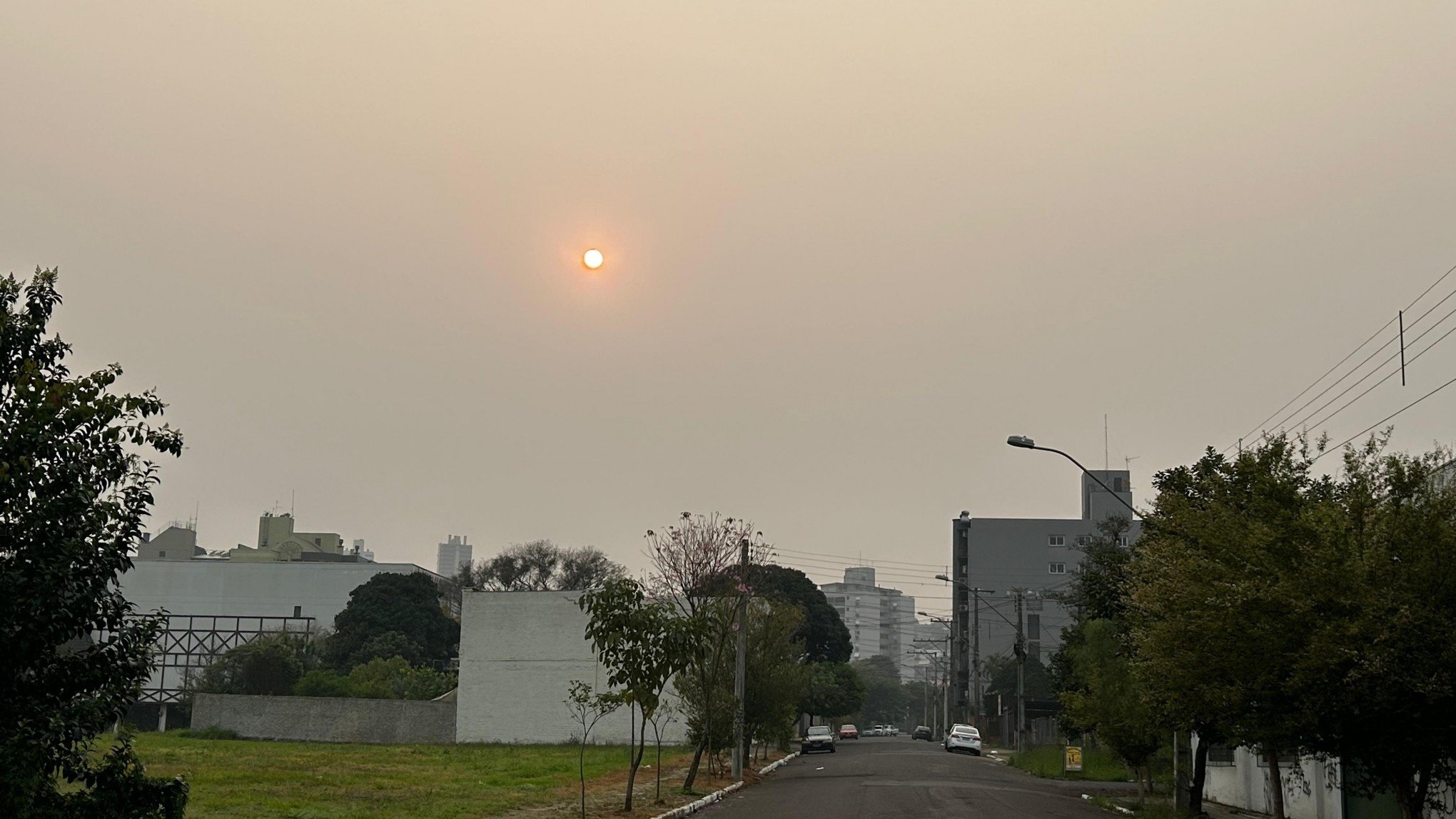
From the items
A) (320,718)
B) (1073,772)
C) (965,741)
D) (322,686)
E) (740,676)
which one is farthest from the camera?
(322,686)

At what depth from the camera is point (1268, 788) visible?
29.0 meters

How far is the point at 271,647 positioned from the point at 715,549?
41038 millimetres

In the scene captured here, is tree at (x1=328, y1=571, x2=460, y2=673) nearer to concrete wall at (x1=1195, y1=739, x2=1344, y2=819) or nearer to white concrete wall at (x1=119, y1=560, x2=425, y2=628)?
white concrete wall at (x1=119, y1=560, x2=425, y2=628)

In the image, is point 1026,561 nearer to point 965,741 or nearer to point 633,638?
point 965,741

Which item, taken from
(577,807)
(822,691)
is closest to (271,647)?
(822,691)

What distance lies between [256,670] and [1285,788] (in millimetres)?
59505

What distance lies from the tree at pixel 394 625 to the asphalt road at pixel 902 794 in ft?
148

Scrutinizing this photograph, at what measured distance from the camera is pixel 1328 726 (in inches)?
699

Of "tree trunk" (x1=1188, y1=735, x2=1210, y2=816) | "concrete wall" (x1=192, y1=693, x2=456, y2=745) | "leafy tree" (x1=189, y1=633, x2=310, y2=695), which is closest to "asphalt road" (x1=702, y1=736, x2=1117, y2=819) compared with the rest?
"tree trunk" (x1=1188, y1=735, x2=1210, y2=816)

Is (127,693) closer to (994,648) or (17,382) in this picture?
(17,382)

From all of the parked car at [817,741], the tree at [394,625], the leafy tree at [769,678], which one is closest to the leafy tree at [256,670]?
the tree at [394,625]

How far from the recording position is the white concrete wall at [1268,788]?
2561 centimetres

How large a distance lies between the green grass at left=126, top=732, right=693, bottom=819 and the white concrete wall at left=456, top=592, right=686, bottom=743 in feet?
20.8

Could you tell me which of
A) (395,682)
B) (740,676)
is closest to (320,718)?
(395,682)
